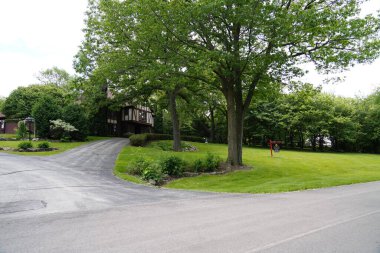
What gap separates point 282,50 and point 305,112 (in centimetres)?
3117

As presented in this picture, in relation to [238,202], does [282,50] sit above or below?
above

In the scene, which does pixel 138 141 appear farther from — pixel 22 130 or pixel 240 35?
pixel 240 35

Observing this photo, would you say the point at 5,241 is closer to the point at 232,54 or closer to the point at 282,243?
the point at 282,243

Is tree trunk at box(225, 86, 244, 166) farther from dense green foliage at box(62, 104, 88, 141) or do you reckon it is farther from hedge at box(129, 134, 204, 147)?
dense green foliage at box(62, 104, 88, 141)

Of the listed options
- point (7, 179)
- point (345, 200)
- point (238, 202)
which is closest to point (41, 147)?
point (7, 179)

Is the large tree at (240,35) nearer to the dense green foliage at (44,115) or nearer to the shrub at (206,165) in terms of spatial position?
the shrub at (206,165)

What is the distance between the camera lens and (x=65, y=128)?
3131 cm

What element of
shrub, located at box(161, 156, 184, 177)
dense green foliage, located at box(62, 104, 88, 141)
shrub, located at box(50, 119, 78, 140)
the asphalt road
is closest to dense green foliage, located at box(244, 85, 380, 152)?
dense green foliage, located at box(62, 104, 88, 141)

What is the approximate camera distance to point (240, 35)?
1764 centimetres

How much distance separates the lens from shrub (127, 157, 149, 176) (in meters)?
16.1

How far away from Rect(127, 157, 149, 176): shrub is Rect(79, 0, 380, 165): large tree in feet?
18.1

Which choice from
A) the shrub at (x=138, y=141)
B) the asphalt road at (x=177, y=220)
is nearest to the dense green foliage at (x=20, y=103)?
the shrub at (x=138, y=141)

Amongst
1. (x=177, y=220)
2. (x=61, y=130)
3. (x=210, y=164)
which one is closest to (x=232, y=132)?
(x=210, y=164)

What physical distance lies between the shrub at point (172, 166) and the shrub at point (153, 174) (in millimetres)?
1160
